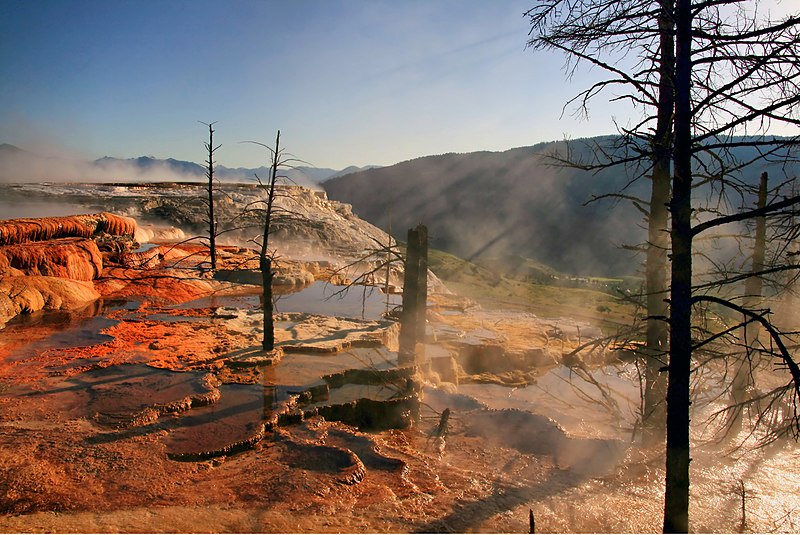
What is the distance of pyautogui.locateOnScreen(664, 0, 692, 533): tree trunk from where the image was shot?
412 centimetres

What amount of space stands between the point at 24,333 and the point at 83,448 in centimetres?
691

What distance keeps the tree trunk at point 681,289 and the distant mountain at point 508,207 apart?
46.1m

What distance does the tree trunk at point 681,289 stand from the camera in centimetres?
412

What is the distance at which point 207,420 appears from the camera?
838 cm

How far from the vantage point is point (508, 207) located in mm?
70062

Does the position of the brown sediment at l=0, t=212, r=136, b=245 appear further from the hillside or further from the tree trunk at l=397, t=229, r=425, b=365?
the hillside

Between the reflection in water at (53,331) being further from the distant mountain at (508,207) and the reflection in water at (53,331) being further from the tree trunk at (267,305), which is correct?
the distant mountain at (508,207)

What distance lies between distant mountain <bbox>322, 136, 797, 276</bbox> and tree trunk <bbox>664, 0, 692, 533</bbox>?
46.1 m

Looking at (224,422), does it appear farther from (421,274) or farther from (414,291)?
(421,274)

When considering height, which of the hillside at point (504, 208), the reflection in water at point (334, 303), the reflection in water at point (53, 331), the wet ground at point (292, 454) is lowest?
the wet ground at point (292, 454)

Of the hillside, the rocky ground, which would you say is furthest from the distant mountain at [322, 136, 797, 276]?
the rocky ground

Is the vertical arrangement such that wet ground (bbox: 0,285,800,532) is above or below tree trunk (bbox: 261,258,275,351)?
below

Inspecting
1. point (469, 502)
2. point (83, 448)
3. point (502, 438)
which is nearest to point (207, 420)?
point (83, 448)

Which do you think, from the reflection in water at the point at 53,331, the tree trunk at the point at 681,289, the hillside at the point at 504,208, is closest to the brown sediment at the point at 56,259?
the reflection in water at the point at 53,331
